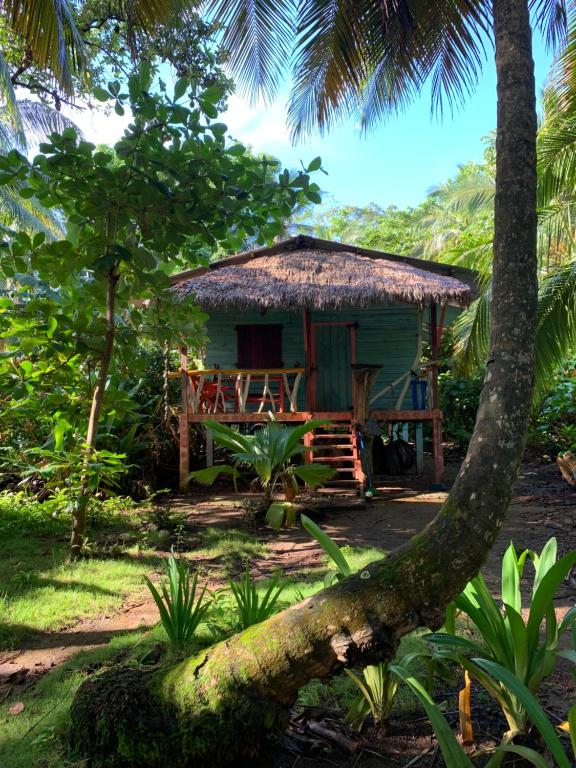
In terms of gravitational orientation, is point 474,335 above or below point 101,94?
below

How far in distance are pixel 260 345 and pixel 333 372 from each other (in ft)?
5.60

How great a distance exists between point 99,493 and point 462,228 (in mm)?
24201

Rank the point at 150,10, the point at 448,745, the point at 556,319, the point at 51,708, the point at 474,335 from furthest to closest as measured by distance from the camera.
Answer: the point at 474,335 < the point at 556,319 < the point at 150,10 < the point at 51,708 < the point at 448,745

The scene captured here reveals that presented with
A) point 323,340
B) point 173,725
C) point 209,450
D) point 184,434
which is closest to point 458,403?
point 323,340

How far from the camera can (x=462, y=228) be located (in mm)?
27672

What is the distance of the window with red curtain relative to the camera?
41.3 feet

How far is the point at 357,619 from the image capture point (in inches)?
77.5

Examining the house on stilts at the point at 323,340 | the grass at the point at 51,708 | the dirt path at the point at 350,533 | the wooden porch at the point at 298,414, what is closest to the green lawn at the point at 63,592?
the grass at the point at 51,708

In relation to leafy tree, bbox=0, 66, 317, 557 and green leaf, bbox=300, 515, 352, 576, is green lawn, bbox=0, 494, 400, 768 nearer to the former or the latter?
green leaf, bbox=300, 515, 352, 576

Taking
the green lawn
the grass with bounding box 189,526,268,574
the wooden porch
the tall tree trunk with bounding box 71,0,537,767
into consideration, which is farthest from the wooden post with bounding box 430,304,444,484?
the tall tree trunk with bounding box 71,0,537,767

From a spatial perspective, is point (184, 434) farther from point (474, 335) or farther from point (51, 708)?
point (51, 708)

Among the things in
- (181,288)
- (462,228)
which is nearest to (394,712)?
(181,288)

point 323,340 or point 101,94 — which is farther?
point 323,340

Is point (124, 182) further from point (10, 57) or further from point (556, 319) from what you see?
point (10, 57)
